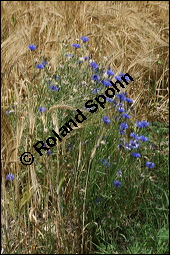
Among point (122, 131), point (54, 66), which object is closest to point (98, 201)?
point (122, 131)

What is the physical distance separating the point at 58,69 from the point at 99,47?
778mm

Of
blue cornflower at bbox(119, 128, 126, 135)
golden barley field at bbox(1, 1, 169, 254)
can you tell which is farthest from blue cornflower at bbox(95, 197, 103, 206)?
blue cornflower at bbox(119, 128, 126, 135)

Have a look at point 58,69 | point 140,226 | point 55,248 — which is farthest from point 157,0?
point 55,248

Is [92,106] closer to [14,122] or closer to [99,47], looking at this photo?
[14,122]

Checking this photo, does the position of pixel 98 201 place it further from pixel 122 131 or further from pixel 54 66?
pixel 54 66

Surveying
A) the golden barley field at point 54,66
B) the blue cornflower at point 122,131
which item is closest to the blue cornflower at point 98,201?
the golden barley field at point 54,66

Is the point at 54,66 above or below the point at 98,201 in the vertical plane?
above

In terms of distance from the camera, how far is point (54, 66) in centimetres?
276

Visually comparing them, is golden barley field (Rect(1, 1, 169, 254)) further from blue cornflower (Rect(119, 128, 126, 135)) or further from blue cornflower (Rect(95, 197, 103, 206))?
blue cornflower (Rect(119, 128, 126, 135))

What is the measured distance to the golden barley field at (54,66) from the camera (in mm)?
1863

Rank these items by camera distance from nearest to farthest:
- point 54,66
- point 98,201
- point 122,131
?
point 98,201
point 122,131
point 54,66

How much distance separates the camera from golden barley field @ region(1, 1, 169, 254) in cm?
186

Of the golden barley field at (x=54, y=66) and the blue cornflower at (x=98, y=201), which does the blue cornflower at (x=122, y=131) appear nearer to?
the golden barley field at (x=54, y=66)

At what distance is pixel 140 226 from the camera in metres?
2.20
